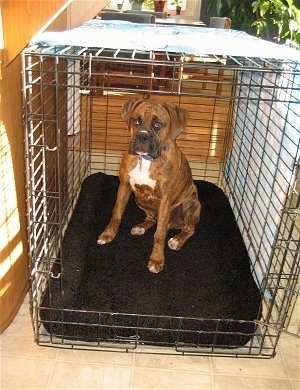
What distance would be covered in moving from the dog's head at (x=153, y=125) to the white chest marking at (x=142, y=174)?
9 centimetres

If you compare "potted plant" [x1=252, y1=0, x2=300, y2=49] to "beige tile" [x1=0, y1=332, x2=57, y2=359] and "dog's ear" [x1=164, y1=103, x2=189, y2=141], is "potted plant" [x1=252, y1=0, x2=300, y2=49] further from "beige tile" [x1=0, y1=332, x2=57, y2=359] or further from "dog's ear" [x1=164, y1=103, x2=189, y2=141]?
"beige tile" [x1=0, y1=332, x2=57, y2=359]

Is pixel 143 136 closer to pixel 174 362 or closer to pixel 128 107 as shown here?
pixel 128 107

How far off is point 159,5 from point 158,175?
616 centimetres

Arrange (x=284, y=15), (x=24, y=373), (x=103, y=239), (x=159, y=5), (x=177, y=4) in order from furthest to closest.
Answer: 1. (x=177, y=4)
2. (x=159, y=5)
3. (x=284, y=15)
4. (x=103, y=239)
5. (x=24, y=373)

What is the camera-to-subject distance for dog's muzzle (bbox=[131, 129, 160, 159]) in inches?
83.2

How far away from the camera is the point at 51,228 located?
230 centimetres

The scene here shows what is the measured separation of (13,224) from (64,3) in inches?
36.7

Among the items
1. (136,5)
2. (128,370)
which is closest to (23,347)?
(128,370)

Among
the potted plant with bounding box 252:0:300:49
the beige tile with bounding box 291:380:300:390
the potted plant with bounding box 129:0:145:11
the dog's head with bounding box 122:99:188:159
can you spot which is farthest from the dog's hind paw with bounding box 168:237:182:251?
the potted plant with bounding box 129:0:145:11

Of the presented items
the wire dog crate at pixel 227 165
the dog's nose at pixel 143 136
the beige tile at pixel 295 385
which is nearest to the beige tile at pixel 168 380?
the wire dog crate at pixel 227 165

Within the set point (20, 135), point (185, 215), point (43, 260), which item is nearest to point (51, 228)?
point (43, 260)

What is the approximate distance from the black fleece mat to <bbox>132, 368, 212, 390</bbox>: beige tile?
136 mm

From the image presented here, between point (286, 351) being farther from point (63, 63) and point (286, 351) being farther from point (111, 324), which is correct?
point (63, 63)

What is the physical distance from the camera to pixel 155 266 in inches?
90.4
